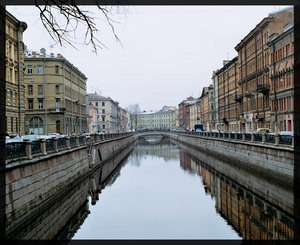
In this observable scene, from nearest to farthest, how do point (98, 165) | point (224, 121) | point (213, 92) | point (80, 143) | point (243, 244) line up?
point (243, 244), point (80, 143), point (98, 165), point (224, 121), point (213, 92)

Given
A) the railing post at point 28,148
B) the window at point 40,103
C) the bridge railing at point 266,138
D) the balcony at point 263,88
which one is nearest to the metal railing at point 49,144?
the railing post at point 28,148

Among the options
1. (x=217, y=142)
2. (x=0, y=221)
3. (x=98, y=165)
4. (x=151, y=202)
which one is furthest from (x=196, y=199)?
(x=217, y=142)

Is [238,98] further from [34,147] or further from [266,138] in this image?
[34,147]

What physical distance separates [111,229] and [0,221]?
549 cm

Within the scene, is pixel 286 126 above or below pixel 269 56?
below

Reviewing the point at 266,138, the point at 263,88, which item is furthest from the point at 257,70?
the point at 266,138

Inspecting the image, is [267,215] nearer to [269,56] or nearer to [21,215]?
[21,215]

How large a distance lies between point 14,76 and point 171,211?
28104 millimetres

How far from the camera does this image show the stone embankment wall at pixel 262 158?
23.2m

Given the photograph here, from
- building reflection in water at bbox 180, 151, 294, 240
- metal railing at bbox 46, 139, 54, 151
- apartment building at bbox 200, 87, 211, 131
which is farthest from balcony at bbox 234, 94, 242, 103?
metal railing at bbox 46, 139, 54, 151

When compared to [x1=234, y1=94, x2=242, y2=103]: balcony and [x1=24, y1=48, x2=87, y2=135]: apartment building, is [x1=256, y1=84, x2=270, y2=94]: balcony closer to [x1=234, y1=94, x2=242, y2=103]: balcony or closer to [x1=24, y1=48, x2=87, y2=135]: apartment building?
[x1=234, y1=94, x2=242, y2=103]: balcony

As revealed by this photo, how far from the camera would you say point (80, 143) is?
35.0m

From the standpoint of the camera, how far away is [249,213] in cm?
1967

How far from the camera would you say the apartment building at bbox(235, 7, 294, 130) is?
161ft
